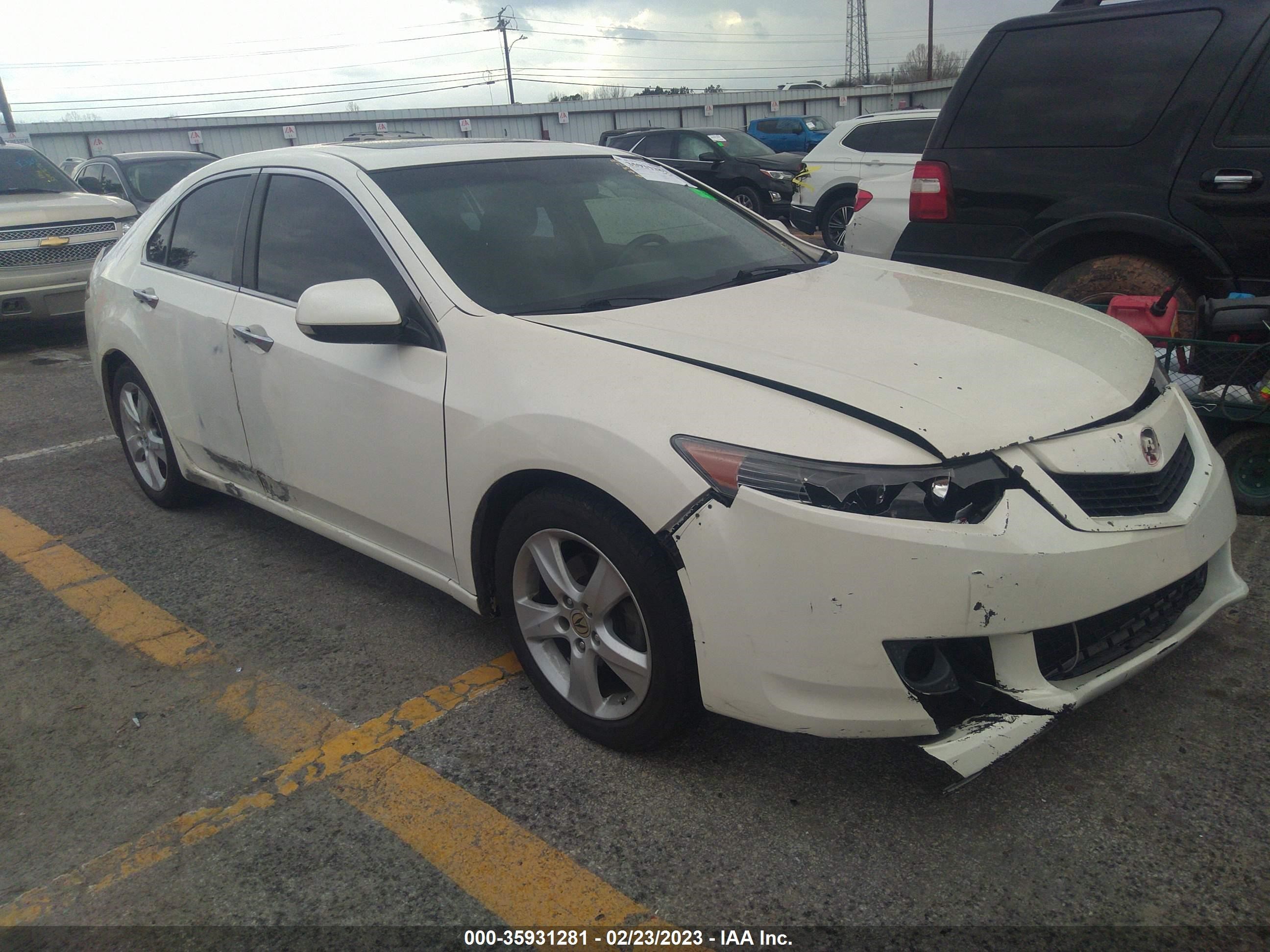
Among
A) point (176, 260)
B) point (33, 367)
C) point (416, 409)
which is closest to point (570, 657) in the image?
point (416, 409)

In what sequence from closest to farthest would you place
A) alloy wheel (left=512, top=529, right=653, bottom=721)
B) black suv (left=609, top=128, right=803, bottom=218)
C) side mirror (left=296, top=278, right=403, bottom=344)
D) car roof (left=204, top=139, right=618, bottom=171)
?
alloy wheel (left=512, top=529, right=653, bottom=721)
side mirror (left=296, top=278, right=403, bottom=344)
car roof (left=204, top=139, right=618, bottom=171)
black suv (left=609, top=128, right=803, bottom=218)

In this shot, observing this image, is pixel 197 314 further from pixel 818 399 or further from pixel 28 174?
pixel 28 174

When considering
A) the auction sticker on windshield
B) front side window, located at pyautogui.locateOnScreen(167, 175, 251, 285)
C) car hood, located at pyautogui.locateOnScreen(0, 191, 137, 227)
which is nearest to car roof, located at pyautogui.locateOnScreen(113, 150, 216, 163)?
car hood, located at pyautogui.locateOnScreen(0, 191, 137, 227)

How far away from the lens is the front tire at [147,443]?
4.25 metres

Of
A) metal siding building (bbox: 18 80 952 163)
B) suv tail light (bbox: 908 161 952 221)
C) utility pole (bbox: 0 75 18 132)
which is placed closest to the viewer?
suv tail light (bbox: 908 161 952 221)

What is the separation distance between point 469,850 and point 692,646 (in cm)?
72

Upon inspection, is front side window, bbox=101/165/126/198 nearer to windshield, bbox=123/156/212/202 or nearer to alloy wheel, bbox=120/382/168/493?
windshield, bbox=123/156/212/202

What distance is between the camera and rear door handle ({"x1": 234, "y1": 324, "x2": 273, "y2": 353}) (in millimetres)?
A: 3301

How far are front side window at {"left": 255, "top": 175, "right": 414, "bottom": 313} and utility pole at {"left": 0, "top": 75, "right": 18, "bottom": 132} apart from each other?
25.5 metres

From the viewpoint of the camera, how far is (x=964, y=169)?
182 inches

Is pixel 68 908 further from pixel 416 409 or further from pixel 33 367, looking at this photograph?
pixel 33 367

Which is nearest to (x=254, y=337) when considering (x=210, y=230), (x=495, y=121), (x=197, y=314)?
(x=197, y=314)

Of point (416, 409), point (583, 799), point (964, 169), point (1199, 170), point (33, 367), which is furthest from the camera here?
point (33, 367)

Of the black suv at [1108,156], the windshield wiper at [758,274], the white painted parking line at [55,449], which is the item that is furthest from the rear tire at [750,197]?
the windshield wiper at [758,274]
